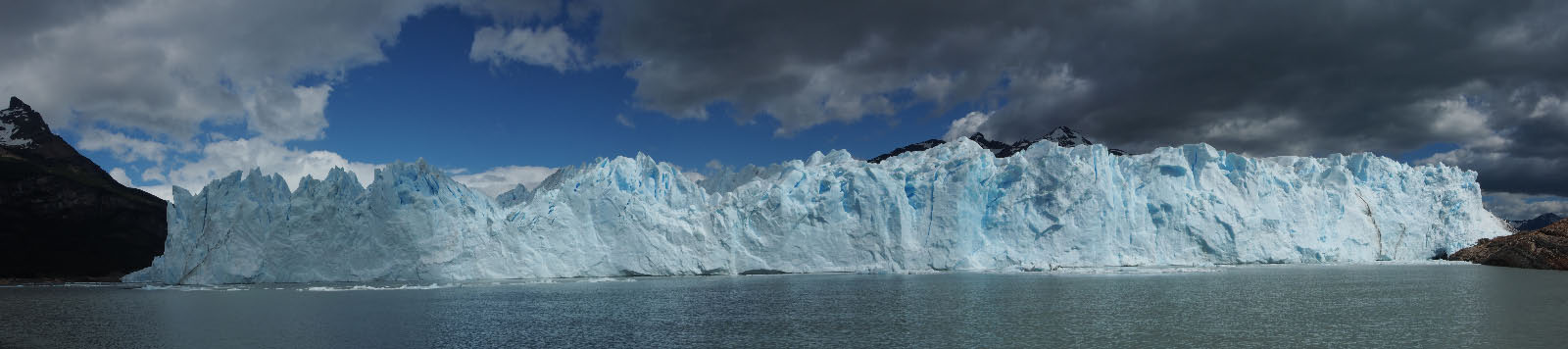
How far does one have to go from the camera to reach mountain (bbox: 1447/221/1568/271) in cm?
4075

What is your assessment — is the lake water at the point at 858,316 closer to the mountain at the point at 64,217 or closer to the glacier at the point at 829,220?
the glacier at the point at 829,220

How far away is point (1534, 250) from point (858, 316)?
39.9 metres

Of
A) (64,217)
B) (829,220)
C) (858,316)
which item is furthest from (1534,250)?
(64,217)

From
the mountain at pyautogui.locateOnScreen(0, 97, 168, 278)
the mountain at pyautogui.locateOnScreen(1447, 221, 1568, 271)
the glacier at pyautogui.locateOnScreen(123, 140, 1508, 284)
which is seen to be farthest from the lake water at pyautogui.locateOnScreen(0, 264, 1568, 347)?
the mountain at pyautogui.locateOnScreen(0, 97, 168, 278)

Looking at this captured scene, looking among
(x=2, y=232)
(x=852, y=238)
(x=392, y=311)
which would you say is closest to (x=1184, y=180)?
(x=852, y=238)

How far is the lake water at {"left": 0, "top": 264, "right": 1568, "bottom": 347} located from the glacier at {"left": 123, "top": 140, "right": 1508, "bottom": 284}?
27.8 ft

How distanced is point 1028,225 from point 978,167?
164 inches

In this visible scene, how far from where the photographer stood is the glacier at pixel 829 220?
41.6 metres

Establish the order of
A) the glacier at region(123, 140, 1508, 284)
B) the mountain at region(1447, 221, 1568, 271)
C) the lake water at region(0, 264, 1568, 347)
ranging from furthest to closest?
the glacier at region(123, 140, 1508, 284)
the mountain at region(1447, 221, 1568, 271)
the lake water at region(0, 264, 1568, 347)

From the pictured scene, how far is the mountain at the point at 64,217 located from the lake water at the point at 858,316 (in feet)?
132

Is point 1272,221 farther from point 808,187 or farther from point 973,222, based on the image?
point 808,187

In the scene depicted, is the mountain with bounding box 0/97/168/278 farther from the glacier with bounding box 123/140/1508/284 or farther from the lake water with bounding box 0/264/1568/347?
the lake water with bounding box 0/264/1568/347

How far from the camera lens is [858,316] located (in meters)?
21.9

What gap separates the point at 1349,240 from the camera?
179 ft
